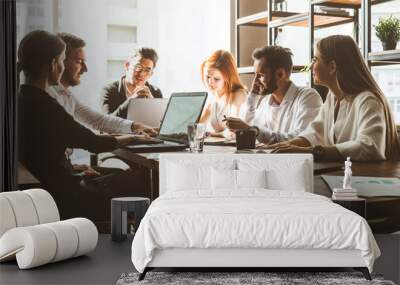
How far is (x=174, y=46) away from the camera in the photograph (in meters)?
6.73

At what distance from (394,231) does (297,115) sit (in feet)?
4.99

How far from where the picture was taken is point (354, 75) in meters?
6.44

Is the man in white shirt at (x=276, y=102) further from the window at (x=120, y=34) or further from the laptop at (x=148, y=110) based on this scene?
the window at (x=120, y=34)

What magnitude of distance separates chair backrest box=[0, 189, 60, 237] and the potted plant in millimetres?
3563

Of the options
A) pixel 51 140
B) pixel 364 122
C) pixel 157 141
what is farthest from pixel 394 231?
pixel 51 140

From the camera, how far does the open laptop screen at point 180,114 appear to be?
666 centimetres

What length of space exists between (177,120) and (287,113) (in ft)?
3.73

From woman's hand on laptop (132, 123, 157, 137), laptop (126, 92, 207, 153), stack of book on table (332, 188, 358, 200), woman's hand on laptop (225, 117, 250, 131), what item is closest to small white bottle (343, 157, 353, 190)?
stack of book on table (332, 188, 358, 200)

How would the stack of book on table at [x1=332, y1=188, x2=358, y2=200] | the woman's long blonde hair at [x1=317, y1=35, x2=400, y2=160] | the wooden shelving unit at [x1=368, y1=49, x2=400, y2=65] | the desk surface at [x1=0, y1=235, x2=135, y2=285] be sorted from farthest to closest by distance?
the woman's long blonde hair at [x1=317, y1=35, x2=400, y2=160], the wooden shelving unit at [x1=368, y1=49, x2=400, y2=65], the stack of book on table at [x1=332, y1=188, x2=358, y2=200], the desk surface at [x1=0, y1=235, x2=135, y2=285]

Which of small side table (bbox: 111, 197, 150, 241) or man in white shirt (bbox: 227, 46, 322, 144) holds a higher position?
man in white shirt (bbox: 227, 46, 322, 144)

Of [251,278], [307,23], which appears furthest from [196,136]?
[251,278]

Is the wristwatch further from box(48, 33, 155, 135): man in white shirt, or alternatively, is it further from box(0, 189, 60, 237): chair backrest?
box(0, 189, 60, 237): chair backrest

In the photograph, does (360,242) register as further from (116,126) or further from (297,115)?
(116,126)

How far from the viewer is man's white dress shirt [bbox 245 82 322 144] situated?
6.55 m
